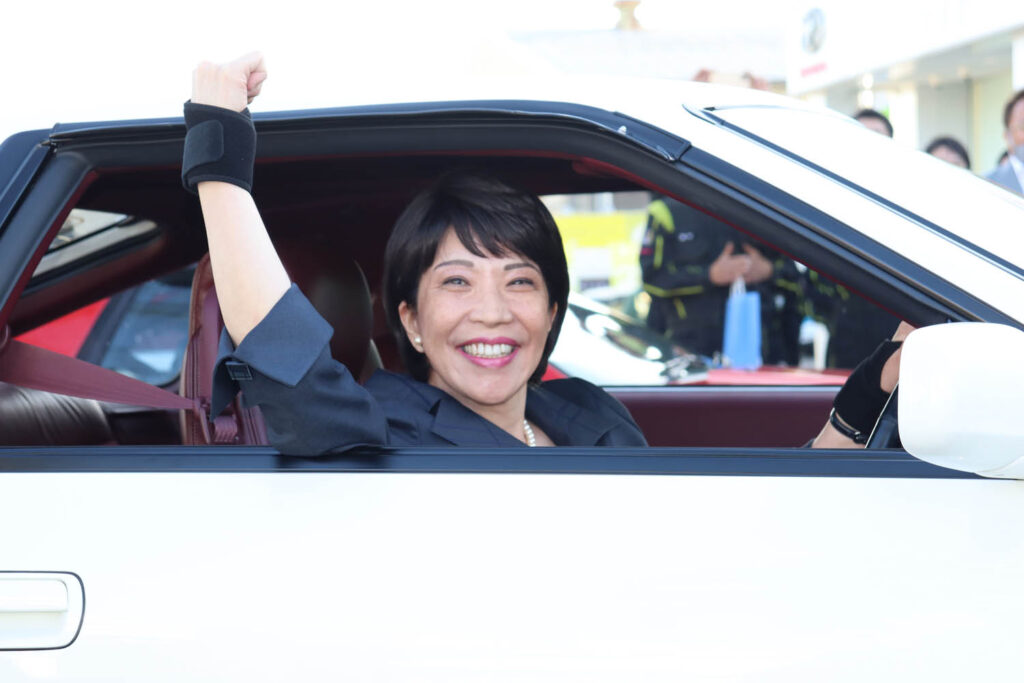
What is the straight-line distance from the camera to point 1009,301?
1264 millimetres

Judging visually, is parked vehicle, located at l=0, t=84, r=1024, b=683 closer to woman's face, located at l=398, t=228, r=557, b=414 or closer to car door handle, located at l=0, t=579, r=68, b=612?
car door handle, located at l=0, t=579, r=68, b=612

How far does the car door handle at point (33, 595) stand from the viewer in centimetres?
129

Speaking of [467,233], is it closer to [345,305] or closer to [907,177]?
[345,305]

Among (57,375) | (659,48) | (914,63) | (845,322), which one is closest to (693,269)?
(845,322)

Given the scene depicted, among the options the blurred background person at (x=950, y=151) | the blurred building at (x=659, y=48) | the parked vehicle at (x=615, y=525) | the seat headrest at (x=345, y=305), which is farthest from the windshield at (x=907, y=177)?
the blurred building at (x=659, y=48)

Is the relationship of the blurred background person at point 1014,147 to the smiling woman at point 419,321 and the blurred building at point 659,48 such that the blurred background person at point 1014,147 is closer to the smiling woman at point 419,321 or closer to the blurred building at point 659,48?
the smiling woman at point 419,321

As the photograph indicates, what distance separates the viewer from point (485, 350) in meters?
1.80

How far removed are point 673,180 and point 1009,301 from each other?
44 centimetres

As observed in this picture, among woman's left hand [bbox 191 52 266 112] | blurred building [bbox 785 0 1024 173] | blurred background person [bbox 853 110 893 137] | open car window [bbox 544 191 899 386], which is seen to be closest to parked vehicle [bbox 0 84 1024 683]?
woman's left hand [bbox 191 52 266 112]

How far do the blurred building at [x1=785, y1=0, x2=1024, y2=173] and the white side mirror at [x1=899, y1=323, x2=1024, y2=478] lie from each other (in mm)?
9365

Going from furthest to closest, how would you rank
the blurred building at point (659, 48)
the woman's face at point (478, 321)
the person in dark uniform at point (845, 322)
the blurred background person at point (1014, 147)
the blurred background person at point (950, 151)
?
the blurred building at point (659, 48) → the blurred background person at point (950, 151) → the person in dark uniform at point (845, 322) → the blurred background person at point (1014, 147) → the woman's face at point (478, 321)

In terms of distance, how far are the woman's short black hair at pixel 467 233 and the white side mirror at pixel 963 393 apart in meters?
0.87

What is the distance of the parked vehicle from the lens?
1.20m

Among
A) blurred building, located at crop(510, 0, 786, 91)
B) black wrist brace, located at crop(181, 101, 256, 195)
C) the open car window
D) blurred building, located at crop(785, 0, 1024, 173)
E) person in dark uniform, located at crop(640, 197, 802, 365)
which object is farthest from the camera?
blurred building, located at crop(510, 0, 786, 91)
